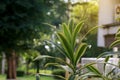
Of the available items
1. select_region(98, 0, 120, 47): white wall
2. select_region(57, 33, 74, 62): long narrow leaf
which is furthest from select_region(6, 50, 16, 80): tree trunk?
select_region(57, 33, 74, 62): long narrow leaf

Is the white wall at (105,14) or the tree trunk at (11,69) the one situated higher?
the white wall at (105,14)

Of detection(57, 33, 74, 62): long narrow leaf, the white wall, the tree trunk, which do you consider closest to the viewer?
detection(57, 33, 74, 62): long narrow leaf

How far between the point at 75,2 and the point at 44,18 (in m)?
10.8

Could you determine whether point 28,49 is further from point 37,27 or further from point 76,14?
point 76,14

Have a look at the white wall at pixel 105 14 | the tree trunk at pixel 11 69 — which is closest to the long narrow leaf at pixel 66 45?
the white wall at pixel 105 14

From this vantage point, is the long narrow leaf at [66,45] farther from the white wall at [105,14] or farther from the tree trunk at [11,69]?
the tree trunk at [11,69]

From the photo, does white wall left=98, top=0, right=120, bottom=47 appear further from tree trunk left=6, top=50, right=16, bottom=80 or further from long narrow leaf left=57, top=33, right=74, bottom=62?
tree trunk left=6, top=50, right=16, bottom=80

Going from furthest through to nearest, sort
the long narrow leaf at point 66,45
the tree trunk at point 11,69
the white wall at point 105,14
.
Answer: the tree trunk at point 11,69, the white wall at point 105,14, the long narrow leaf at point 66,45

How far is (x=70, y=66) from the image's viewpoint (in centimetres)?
401

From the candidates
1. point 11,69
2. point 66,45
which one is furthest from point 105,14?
point 11,69

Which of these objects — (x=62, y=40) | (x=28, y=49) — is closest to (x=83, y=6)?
(x=28, y=49)

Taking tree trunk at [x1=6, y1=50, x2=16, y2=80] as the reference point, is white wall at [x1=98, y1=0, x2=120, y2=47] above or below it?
above

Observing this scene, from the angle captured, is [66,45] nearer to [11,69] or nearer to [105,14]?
[105,14]

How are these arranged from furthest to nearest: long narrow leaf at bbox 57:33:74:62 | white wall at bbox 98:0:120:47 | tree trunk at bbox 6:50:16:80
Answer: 1. tree trunk at bbox 6:50:16:80
2. white wall at bbox 98:0:120:47
3. long narrow leaf at bbox 57:33:74:62
